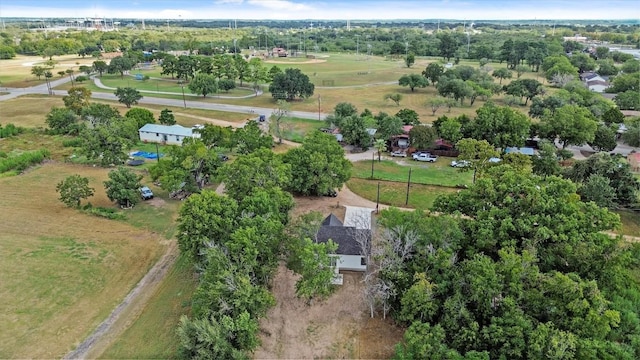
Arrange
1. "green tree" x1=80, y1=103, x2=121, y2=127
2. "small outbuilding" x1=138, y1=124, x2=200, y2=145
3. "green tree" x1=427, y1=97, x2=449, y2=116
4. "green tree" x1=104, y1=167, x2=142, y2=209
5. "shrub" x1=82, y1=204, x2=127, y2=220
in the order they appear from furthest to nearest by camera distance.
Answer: "green tree" x1=427, y1=97, x2=449, y2=116, "small outbuilding" x1=138, y1=124, x2=200, y2=145, "green tree" x1=80, y1=103, x2=121, y2=127, "green tree" x1=104, y1=167, x2=142, y2=209, "shrub" x1=82, y1=204, x2=127, y2=220

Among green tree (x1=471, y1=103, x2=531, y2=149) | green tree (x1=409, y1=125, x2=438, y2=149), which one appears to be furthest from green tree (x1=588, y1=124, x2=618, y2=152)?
green tree (x1=409, y1=125, x2=438, y2=149)

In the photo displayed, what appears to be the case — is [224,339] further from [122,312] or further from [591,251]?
[591,251]

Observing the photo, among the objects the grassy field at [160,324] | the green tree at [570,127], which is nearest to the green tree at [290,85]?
the green tree at [570,127]

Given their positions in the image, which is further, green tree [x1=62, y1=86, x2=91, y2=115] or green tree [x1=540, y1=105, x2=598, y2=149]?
green tree [x1=62, y1=86, x2=91, y2=115]

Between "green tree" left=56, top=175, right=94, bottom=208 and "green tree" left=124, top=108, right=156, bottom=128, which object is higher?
"green tree" left=124, top=108, right=156, bottom=128

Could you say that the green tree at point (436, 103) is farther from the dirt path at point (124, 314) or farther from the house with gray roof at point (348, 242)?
the dirt path at point (124, 314)

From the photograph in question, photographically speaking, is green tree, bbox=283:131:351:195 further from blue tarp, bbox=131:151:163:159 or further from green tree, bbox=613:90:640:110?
green tree, bbox=613:90:640:110

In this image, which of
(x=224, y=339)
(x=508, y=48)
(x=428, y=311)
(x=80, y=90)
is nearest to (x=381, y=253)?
(x=428, y=311)
